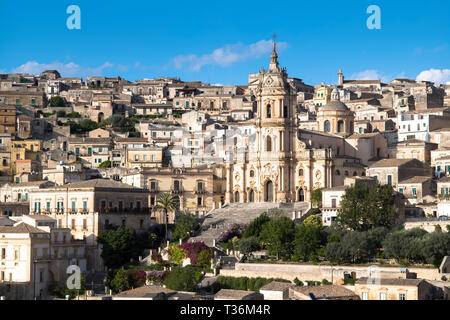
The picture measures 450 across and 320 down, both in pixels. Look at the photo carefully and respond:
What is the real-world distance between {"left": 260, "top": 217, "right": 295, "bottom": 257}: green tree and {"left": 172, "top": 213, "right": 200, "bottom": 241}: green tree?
8.09 m

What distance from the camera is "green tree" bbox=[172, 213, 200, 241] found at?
3115 inches

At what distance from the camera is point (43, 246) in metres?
71.1

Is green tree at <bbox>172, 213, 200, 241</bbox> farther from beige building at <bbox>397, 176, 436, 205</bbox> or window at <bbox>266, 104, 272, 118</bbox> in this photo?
beige building at <bbox>397, 176, 436, 205</bbox>

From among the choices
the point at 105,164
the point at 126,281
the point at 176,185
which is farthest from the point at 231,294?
the point at 105,164

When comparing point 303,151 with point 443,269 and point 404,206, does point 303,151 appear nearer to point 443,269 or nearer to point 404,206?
point 404,206

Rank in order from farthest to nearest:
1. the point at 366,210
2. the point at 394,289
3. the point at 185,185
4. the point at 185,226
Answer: the point at 185,185, the point at 185,226, the point at 366,210, the point at 394,289

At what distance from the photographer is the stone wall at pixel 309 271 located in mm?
62031

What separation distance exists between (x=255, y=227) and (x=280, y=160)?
47.6ft

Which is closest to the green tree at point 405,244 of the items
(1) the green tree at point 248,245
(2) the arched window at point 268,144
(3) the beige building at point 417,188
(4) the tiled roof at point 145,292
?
(1) the green tree at point 248,245

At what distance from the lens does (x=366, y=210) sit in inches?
2842

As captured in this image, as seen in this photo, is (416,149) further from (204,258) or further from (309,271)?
(309,271)

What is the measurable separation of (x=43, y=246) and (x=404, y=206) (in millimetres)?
26336

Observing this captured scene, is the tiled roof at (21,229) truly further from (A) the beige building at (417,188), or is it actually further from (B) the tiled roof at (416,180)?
(B) the tiled roof at (416,180)
